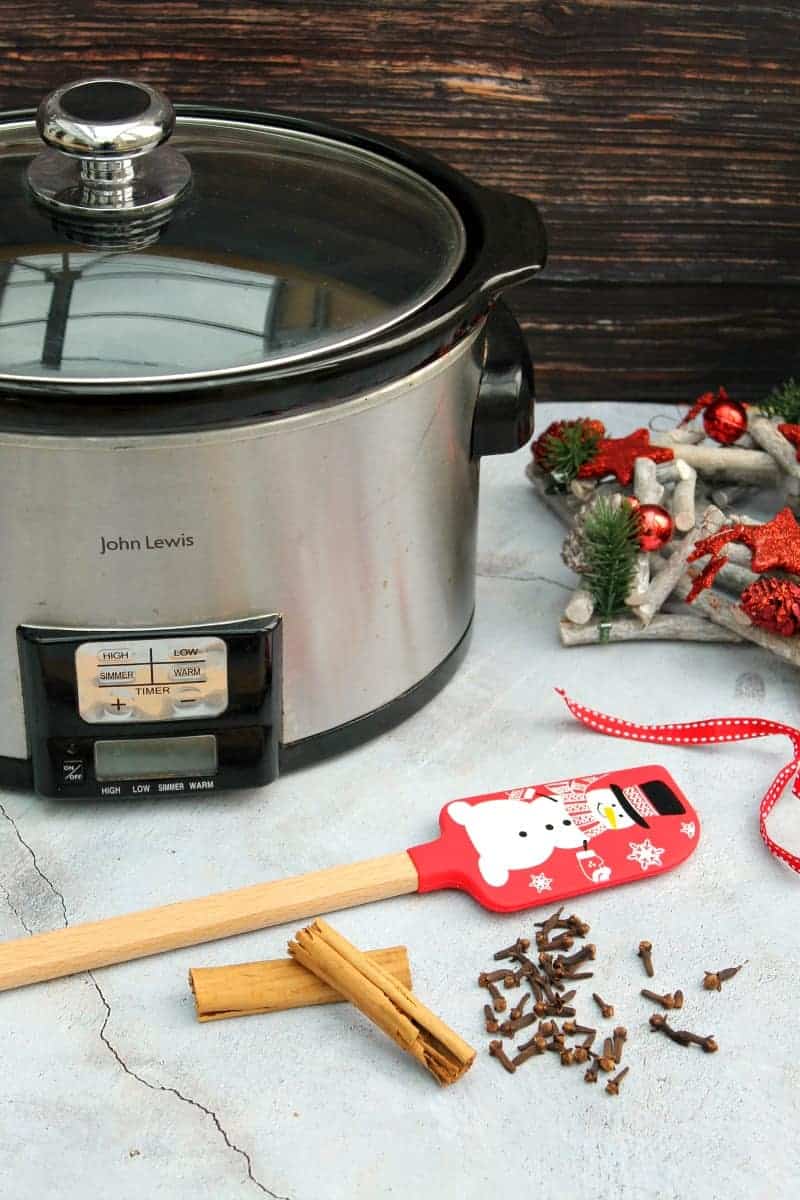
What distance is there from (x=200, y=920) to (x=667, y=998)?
0.28 m

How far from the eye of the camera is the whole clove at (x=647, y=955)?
91 cm

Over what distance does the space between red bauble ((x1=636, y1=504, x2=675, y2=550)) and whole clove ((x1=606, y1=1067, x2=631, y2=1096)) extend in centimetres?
45

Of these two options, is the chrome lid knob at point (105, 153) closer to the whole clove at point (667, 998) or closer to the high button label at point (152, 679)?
the high button label at point (152, 679)

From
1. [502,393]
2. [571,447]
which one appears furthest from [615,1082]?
[571,447]

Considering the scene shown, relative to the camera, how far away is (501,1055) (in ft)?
2.80

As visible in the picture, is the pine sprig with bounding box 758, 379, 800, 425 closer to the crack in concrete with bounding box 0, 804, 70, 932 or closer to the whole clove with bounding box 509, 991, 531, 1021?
the whole clove with bounding box 509, 991, 531, 1021

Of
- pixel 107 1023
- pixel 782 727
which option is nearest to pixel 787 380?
pixel 782 727

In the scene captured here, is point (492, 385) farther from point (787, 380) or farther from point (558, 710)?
point (787, 380)

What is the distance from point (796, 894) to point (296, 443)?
1.42 feet

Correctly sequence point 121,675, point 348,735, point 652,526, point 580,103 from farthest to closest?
1. point 580,103
2. point 652,526
3. point 348,735
4. point 121,675

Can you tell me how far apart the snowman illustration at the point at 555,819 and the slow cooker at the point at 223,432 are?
0.12 metres

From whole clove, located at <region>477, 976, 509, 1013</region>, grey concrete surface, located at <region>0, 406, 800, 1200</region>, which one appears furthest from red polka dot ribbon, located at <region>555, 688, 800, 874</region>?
whole clove, located at <region>477, 976, 509, 1013</region>

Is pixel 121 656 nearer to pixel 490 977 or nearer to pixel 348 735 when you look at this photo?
pixel 348 735

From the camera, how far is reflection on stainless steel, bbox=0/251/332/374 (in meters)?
0.84
